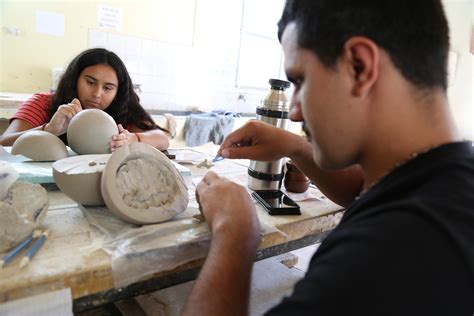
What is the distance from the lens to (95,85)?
1.58m

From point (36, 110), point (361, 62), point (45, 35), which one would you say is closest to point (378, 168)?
point (361, 62)

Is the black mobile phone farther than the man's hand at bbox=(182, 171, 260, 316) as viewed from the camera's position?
Yes

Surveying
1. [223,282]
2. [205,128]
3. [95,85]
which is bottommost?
[205,128]

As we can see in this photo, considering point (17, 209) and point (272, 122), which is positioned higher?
point (272, 122)

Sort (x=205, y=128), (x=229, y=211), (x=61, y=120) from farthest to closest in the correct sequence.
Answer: (x=205, y=128) < (x=61, y=120) < (x=229, y=211)

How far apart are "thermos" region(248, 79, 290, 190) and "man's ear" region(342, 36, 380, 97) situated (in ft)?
1.64

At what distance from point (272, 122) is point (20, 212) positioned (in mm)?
655

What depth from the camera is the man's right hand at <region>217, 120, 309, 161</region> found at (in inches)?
36.2

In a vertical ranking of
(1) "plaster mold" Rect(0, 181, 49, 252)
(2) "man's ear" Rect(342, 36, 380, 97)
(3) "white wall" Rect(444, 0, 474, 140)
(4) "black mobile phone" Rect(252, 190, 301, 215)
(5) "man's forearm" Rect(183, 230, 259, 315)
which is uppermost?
(3) "white wall" Rect(444, 0, 474, 140)

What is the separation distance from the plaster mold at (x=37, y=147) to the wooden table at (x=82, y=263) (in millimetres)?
179

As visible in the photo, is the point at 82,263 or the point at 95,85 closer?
the point at 82,263

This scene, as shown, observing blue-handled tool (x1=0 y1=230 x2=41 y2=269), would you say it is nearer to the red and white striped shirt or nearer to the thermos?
the thermos

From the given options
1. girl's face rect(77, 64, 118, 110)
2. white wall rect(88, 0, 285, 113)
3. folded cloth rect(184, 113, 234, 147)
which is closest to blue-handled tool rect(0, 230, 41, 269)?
girl's face rect(77, 64, 118, 110)

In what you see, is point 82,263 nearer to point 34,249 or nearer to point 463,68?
point 34,249
